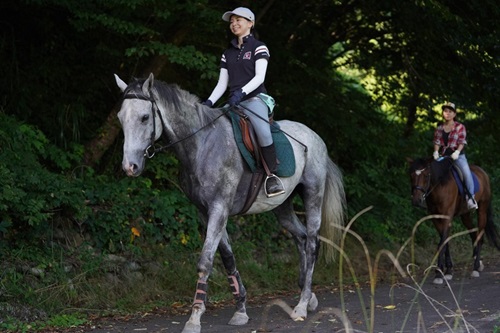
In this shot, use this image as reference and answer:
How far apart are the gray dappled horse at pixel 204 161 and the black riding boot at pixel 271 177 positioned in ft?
0.38

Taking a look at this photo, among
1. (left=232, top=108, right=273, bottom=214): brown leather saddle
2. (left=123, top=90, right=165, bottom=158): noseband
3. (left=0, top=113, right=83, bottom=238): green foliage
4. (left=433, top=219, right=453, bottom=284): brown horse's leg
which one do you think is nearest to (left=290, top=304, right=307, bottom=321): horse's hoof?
(left=232, top=108, right=273, bottom=214): brown leather saddle

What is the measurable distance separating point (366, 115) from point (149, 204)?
5623 mm

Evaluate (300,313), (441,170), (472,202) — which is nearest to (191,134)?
(300,313)

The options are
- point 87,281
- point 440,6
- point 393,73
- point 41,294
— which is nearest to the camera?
point 41,294

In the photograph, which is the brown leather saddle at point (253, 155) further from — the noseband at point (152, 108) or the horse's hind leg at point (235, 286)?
the noseband at point (152, 108)

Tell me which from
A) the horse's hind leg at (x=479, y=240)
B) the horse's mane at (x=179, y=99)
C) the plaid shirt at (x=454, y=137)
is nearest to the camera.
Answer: the horse's mane at (x=179, y=99)

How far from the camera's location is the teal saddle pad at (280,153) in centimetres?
869

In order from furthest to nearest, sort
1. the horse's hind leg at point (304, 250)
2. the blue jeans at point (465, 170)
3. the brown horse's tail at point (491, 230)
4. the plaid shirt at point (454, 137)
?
the brown horse's tail at point (491, 230) < the blue jeans at point (465, 170) < the plaid shirt at point (454, 137) < the horse's hind leg at point (304, 250)

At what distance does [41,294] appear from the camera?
959 cm

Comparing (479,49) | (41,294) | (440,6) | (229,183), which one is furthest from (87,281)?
(479,49)

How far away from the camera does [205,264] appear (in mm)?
8047

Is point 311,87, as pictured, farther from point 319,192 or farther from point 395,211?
point 319,192

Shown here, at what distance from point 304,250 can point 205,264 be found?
2.14 meters

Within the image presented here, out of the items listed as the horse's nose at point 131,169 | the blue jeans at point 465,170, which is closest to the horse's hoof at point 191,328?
the horse's nose at point 131,169
